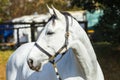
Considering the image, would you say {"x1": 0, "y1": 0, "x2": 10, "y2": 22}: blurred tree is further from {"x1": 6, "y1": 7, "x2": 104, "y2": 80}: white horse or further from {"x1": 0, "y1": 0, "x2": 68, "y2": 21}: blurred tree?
{"x1": 6, "y1": 7, "x2": 104, "y2": 80}: white horse

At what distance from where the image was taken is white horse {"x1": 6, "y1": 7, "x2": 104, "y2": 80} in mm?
4477

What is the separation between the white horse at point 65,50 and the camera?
4.48 m

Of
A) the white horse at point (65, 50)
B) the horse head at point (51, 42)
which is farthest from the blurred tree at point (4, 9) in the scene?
the horse head at point (51, 42)

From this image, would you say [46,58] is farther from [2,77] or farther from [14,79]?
[2,77]

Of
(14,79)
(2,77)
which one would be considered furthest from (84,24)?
(14,79)

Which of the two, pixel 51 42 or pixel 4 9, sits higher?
pixel 51 42

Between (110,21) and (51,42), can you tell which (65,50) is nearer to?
(51,42)

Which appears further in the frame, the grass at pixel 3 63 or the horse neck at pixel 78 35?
the grass at pixel 3 63

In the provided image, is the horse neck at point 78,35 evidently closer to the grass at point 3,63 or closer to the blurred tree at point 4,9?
the grass at point 3,63

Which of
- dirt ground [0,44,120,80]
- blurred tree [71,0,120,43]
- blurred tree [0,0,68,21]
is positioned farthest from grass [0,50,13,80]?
blurred tree [0,0,68,21]

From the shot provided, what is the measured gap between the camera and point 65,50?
4.55 meters

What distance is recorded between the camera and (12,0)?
162 feet

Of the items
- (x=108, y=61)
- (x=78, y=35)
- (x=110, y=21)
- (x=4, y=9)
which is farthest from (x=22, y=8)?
(x=78, y=35)

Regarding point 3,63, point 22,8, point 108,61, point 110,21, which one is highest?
point 110,21
